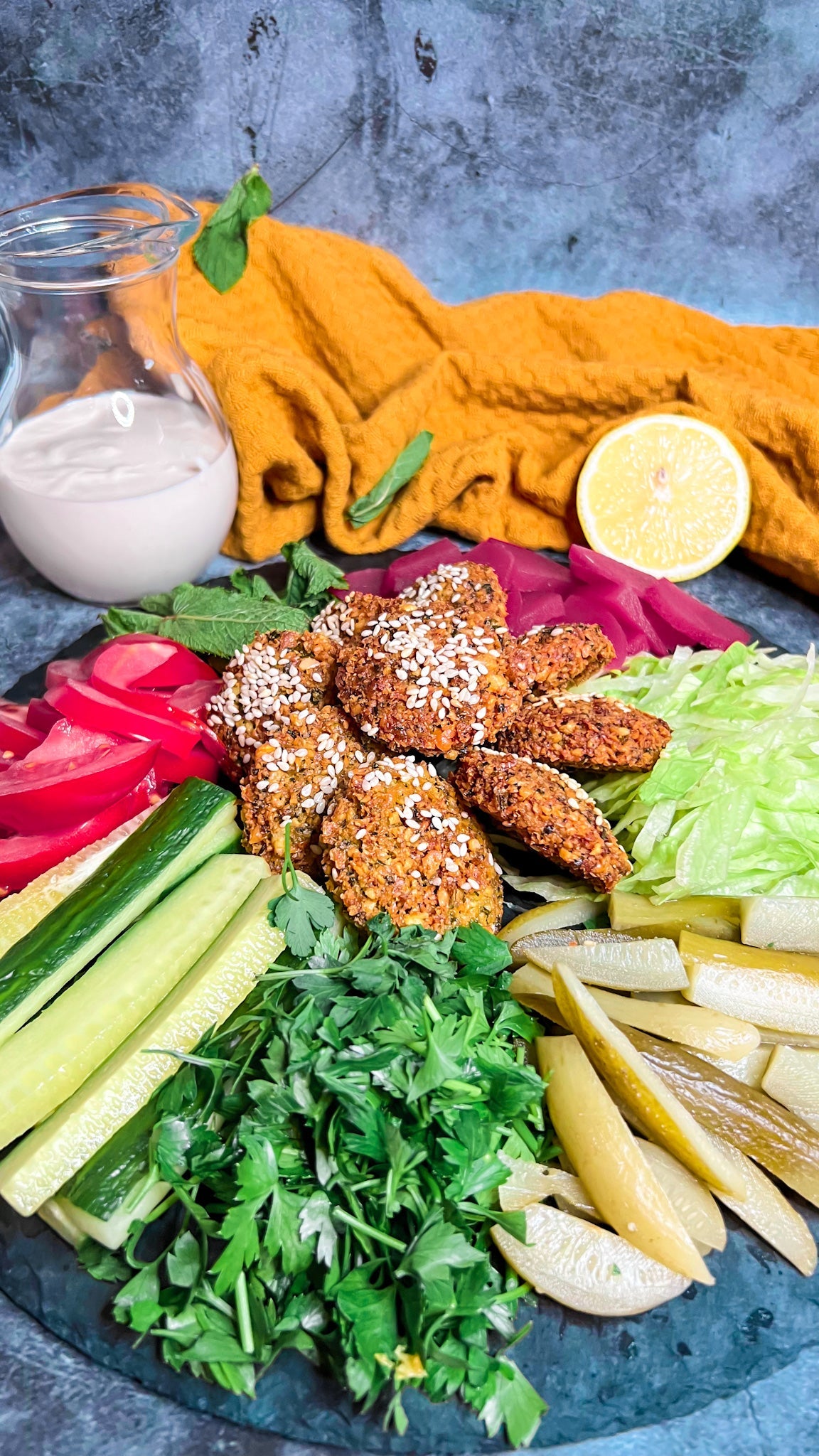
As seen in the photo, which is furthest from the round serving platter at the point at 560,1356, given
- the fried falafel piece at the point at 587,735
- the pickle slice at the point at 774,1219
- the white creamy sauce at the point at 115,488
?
the white creamy sauce at the point at 115,488

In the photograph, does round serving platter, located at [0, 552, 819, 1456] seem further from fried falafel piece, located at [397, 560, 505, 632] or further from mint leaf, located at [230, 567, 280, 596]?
mint leaf, located at [230, 567, 280, 596]

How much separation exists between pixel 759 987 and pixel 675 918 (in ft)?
0.84

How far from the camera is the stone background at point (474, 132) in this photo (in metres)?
3.95

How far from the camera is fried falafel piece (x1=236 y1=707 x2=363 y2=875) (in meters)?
2.61

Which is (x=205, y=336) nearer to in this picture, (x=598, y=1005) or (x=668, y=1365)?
(x=598, y=1005)

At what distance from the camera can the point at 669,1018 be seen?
2232mm

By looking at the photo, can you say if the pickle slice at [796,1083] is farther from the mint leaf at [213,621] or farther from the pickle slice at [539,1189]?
the mint leaf at [213,621]

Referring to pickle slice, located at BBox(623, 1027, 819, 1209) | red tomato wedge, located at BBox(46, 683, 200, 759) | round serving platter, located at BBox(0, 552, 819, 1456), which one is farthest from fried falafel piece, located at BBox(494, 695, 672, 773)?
round serving platter, located at BBox(0, 552, 819, 1456)

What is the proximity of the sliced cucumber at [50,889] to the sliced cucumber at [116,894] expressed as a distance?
0.03 metres

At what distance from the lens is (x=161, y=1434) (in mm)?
1944

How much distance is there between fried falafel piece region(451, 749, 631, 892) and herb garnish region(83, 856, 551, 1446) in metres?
0.45

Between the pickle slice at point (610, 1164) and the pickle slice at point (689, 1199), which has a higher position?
the pickle slice at point (610, 1164)

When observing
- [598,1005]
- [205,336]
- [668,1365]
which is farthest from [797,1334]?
[205,336]

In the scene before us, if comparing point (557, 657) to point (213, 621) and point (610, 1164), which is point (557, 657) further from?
point (610, 1164)
